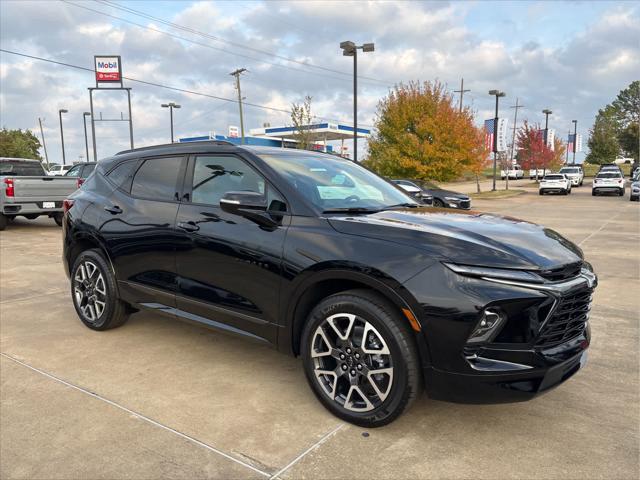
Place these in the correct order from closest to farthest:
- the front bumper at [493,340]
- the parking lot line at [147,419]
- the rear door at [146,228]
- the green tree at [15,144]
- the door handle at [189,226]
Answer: the front bumper at [493,340]
the parking lot line at [147,419]
the door handle at [189,226]
the rear door at [146,228]
the green tree at [15,144]

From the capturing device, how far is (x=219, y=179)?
3725mm

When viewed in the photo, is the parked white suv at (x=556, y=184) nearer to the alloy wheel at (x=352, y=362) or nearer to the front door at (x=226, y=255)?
the front door at (x=226, y=255)

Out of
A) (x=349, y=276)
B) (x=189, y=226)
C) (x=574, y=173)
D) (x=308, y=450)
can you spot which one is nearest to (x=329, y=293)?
(x=349, y=276)

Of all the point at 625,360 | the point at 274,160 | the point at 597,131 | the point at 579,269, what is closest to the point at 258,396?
the point at 274,160

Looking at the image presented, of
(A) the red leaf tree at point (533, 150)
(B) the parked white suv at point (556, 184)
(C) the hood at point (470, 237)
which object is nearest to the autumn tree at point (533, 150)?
(A) the red leaf tree at point (533, 150)

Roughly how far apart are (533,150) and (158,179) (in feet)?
166

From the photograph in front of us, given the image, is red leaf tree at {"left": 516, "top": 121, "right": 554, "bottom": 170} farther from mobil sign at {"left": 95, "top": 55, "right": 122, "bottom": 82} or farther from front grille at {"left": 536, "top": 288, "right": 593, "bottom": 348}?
front grille at {"left": 536, "top": 288, "right": 593, "bottom": 348}

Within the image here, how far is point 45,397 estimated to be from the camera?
3.35 m

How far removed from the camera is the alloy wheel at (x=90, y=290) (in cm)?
455

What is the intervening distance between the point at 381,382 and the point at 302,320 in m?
0.66

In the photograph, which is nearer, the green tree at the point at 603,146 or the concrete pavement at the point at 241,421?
the concrete pavement at the point at 241,421

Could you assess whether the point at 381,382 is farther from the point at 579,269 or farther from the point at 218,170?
the point at 218,170

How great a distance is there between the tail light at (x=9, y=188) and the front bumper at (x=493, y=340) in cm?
1206

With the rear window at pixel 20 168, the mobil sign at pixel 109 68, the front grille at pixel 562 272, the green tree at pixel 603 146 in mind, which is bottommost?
the front grille at pixel 562 272
